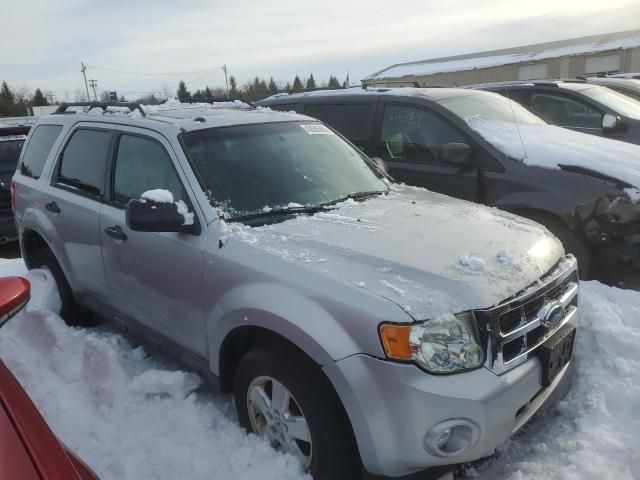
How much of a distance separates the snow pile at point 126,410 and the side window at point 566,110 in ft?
21.1

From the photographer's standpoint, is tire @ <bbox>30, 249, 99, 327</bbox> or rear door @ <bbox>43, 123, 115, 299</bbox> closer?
rear door @ <bbox>43, 123, 115, 299</bbox>

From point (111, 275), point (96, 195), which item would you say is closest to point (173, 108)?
point (96, 195)

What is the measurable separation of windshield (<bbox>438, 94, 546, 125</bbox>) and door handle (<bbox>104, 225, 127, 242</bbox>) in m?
3.35

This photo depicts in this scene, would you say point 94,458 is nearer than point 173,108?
Yes

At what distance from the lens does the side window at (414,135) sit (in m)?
5.34

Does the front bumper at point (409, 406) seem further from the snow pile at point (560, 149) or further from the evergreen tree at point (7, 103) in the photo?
the evergreen tree at point (7, 103)

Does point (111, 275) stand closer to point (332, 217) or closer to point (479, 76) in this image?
point (332, 217)

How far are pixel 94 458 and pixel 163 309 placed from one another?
86 centimetres

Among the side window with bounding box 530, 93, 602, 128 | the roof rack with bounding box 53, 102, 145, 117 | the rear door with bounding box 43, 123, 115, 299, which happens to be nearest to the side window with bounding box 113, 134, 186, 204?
the rear door with bounding box 43, 123, 115, 299

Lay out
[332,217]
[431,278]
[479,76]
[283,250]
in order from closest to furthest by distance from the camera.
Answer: [431,278], [283,250], [332,217], [479,76]

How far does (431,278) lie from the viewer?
238cm

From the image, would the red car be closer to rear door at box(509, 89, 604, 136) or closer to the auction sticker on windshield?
the auction sticker on windshield

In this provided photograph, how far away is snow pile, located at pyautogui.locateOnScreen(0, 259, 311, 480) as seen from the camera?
8.78ft

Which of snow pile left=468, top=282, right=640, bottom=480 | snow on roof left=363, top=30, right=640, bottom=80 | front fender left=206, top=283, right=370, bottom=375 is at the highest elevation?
snow on roof left=363, top=30, right=640, bottom=80
